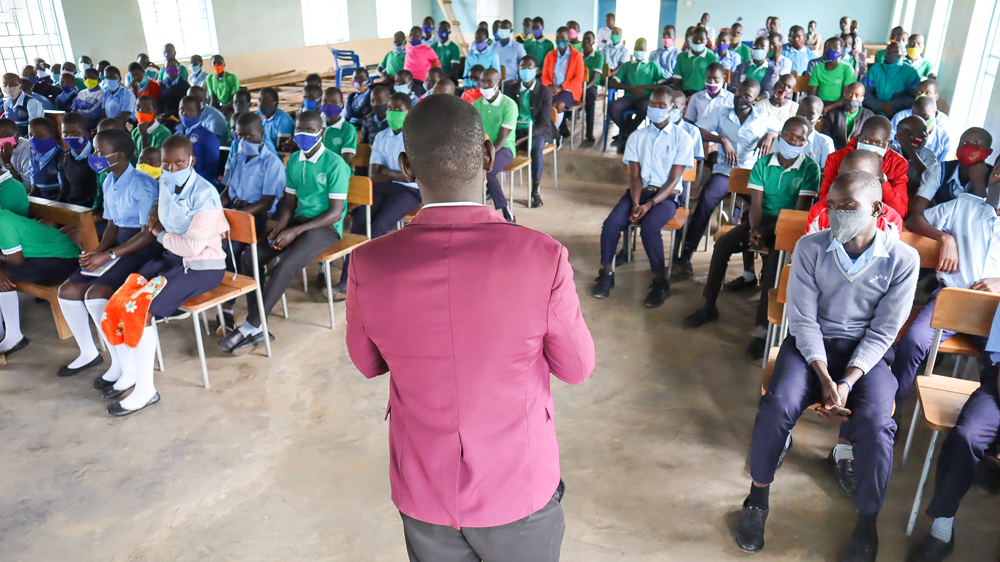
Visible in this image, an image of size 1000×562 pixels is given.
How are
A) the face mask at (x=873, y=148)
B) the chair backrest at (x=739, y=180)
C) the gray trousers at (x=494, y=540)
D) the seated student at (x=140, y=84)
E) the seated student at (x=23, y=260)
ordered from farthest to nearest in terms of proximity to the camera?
the seated student at (x=140, y=84) → the chair backrest at (x=739, y=180) → the face mask at (x=873, y=148) → the seated student at (x=23, y=260) → the gray trousers at (x=494, y=540)

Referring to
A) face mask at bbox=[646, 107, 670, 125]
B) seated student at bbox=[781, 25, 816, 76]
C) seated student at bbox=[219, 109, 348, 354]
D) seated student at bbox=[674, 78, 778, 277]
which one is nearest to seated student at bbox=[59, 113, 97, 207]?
seated student at bbox=[219, 109, 348, 354]

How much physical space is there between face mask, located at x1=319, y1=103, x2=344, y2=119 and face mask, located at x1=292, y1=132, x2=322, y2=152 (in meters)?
1.43

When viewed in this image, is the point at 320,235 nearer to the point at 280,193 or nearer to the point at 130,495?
the point at 280,193

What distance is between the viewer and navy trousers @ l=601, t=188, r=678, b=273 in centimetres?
478

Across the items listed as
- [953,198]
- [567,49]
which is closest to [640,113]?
[567,49]

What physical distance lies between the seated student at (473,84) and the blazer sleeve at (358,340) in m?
3.93

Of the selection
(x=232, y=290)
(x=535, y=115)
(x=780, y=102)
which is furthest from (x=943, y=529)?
(x=535, y=115)

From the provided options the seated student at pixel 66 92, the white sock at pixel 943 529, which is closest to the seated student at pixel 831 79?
the white sock at pixel 943 529

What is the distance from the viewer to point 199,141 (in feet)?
18.1

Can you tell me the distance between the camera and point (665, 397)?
3.61 metres

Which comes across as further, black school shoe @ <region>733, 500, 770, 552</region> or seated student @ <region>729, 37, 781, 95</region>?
seated student @ <region>729, 37, 781, 95</region>

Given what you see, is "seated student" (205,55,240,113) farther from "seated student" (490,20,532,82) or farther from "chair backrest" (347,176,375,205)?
"chair backrest" (347,176,375,205)

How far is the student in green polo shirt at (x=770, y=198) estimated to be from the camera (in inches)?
163

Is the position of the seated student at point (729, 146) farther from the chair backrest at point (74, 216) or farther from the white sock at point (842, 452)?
the chair backrest at point (74, 216)
